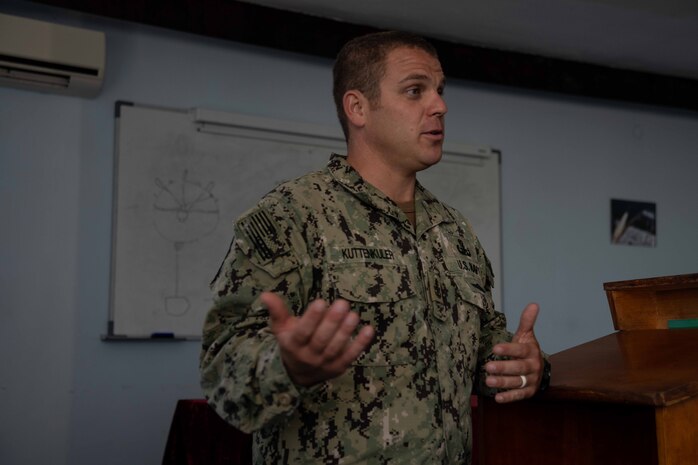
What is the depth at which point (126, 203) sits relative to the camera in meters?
3.76

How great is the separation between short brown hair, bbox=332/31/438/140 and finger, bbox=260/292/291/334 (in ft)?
2.59

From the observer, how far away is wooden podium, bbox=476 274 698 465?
122 centimetres

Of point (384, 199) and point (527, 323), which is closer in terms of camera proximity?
point (527, 323)

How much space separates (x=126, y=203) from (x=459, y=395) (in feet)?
8.71

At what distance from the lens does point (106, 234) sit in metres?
3.73

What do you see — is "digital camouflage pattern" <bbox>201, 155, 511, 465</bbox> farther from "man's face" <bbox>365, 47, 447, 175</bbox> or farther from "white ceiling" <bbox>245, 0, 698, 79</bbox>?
"white ceiling" <bbox>245, 0, 698, 79</bbox>

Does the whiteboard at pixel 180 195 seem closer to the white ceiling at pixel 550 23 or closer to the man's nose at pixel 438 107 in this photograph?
the white ceiling at pixel 550 23

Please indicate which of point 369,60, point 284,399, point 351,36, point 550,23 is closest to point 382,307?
point 284,399

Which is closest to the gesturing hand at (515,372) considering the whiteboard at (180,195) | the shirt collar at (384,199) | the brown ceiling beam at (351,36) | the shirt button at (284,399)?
the shirt collar at (384,199)

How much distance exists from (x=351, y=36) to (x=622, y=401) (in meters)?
3.47

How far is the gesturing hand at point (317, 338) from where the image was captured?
1.01 meters

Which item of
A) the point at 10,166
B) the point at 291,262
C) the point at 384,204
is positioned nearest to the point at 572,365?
the point at 384,204

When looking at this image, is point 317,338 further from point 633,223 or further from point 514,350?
point 633,223

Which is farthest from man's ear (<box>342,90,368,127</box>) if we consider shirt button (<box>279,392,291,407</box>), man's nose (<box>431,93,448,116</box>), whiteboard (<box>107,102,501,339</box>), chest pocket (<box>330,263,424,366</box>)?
whiteboard (<box>107,102,501,339</box>)
